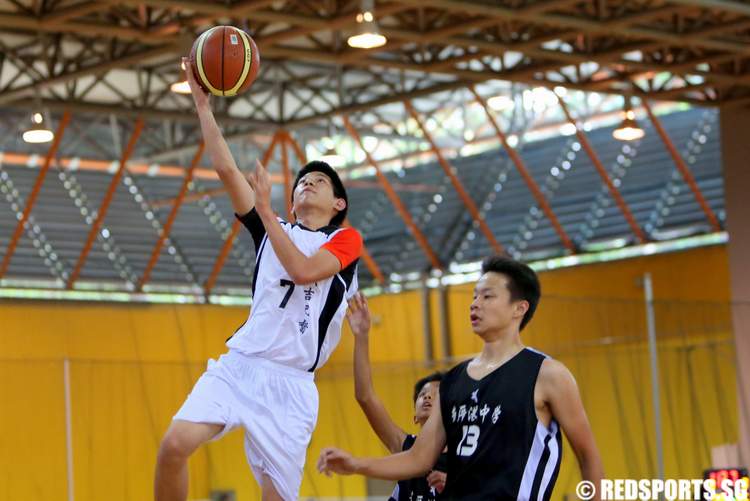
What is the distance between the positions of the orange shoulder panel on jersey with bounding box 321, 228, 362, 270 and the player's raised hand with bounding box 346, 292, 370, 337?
0.93 feet

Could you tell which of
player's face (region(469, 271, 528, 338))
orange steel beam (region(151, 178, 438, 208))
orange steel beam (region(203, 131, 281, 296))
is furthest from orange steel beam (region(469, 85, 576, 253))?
player's face (region(469, 271, 528, 338))

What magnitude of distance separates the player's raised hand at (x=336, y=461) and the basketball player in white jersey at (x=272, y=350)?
83 centimetres

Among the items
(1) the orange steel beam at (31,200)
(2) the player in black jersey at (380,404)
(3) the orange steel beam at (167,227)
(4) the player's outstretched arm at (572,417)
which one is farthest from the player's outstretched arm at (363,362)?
(3) the orange steel beam at (167,227)

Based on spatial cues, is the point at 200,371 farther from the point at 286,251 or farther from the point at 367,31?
the point at 286,251

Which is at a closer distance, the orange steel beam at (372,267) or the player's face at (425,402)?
the player's face at (425,402)

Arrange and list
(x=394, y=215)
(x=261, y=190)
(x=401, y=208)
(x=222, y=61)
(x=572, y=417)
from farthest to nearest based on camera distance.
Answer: (x=394, y=215)
(x=401, y=208)
(x=222, y=61)
(x=261, y=190)
(x=572, y=417)

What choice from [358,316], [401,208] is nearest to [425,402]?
[358,316]

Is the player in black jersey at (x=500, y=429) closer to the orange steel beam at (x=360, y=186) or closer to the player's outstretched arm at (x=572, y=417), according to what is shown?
the player's outstretched arm at (x=572, y=417)

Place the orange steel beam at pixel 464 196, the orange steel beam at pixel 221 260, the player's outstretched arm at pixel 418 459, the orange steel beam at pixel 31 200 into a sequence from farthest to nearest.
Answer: the orange steel beam at pixel 221 260, the orange steel beam at pixel 464 196, the orange steel beam at pixel 31 200, the player's outstretched arm at pixel 418 459

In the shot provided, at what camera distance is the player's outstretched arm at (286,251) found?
5.85 m

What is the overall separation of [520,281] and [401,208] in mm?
19838

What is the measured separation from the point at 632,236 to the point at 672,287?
1499 mm

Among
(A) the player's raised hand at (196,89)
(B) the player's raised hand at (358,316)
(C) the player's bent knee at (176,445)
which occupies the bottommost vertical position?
(C) the player's bent knee at (176,445)

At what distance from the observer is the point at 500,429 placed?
5258 mm
